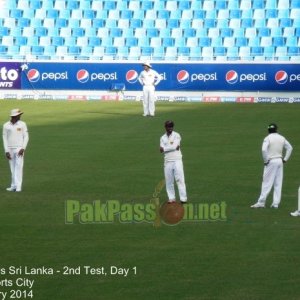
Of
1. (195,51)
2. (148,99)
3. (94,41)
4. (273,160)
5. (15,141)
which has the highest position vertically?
(94,41)

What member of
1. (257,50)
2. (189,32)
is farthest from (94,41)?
(257,50)

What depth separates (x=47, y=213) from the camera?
2122 centimetres

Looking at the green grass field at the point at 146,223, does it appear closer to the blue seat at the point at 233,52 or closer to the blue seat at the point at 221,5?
the blue seat at the point at 233,52

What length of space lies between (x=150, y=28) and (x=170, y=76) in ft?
24.2

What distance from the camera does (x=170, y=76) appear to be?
161 feet

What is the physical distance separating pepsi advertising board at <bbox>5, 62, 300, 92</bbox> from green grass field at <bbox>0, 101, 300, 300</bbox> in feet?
28.2

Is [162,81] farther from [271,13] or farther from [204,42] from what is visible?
[271,13]

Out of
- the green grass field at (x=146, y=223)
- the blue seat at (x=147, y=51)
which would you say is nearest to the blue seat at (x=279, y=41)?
the blue seat at (x=147, y=51)

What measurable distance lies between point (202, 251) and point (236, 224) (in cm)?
253

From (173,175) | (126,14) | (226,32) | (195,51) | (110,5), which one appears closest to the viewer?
(173,175)

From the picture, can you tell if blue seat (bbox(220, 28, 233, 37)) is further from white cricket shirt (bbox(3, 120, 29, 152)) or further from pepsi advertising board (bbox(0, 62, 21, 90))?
white cricket shirt (bbox(3, 120, 29, 152))

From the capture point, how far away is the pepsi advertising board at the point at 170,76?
1903 inches
